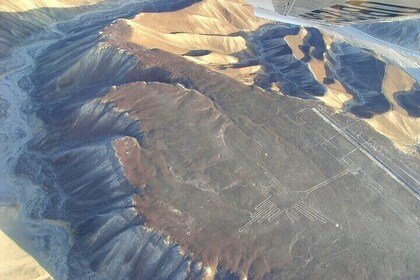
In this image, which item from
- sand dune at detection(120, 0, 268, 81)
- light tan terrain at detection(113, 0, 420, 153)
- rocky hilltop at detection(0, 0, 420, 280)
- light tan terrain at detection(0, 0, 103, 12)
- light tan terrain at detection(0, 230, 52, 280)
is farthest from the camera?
light tan terrain at detection(0, 0, 103, 12)

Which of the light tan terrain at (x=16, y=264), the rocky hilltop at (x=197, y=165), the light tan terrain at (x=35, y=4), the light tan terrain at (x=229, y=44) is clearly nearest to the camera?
the light tan terrain at (x=16, y=264)

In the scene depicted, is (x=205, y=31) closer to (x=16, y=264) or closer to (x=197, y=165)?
(x=197, y=165)

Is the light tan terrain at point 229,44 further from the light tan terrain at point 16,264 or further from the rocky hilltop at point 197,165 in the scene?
the light tan terrain at point 16,264

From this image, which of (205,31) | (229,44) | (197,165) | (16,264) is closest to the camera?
(16,264)

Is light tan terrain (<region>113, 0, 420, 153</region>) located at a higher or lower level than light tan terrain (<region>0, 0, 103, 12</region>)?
lower

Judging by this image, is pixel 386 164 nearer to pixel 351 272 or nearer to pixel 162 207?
pixel 351 272

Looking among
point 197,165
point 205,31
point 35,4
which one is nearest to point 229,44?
point 205,31

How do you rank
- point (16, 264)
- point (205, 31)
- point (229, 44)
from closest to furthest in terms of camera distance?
point (16, 264)
point (229, 44)
point (205, 31)

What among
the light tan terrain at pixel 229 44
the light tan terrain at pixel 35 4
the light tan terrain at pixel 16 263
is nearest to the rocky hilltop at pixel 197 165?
the light tan terrain at pixel 229 44

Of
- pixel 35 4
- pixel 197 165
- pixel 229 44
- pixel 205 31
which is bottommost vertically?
pixel 229 44

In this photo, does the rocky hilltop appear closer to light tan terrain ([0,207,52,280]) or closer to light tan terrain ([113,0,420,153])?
light tan terrain ([113,0,420,153])

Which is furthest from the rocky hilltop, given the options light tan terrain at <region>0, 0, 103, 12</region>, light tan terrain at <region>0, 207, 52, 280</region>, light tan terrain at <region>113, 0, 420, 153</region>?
light tan terrain at <region>0, 0, 103, 12</region>
